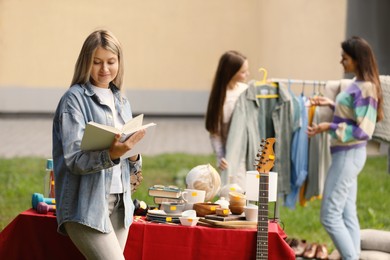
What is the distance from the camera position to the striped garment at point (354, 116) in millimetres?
6469

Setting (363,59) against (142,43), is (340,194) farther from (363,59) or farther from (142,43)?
(142,43)

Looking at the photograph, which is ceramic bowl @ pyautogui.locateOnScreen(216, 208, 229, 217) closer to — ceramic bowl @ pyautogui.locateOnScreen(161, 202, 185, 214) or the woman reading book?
ceramic bowl @ pyautogui.locateOnScreen(161, 202, 185, 214)

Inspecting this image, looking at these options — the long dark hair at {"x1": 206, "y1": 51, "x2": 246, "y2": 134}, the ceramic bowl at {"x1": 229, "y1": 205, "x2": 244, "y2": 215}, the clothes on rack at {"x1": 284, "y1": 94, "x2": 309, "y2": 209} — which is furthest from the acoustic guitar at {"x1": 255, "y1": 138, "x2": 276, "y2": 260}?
the clothes on rack at {"x1": 284, "y1": 94, "x2": 309, "y2": 209}

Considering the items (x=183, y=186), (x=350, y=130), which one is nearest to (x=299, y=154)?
(x=350, y=130)

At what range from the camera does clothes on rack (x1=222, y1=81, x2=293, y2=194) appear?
6.84 metres

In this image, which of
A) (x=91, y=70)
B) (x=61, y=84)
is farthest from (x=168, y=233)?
(x=61, y=84)

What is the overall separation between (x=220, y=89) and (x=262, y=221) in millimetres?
2359

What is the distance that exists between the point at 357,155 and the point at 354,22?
8.00m

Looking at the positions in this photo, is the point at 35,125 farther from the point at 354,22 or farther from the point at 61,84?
the point at 354,22

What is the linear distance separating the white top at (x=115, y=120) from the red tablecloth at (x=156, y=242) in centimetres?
69

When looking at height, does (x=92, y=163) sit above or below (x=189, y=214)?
above

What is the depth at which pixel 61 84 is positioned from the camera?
18125 millimetres

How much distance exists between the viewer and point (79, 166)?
3988 millimetres

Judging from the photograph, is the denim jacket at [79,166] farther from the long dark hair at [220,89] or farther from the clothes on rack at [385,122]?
the clothes on rack at [385,122]
